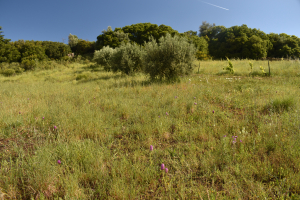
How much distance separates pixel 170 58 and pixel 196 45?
1494 inches

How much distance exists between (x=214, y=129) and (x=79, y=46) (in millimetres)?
58061

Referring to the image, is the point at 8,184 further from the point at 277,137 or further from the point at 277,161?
the point at 277,137

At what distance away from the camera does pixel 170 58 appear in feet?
27.6

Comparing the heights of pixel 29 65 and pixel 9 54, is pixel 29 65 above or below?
below

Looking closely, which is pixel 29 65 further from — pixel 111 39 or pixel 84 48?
pixel 84 48

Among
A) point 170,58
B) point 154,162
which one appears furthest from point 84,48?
point 154,162

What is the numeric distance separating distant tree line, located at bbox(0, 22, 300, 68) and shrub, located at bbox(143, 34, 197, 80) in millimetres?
25628

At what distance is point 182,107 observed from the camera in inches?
162

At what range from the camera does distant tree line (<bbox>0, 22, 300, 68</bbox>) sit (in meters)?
33.6

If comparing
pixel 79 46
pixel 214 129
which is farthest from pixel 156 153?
pixel 79 46

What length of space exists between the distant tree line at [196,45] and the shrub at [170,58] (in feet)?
84.1

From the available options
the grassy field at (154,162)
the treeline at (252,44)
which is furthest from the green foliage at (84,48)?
the grassy field at (154,162)

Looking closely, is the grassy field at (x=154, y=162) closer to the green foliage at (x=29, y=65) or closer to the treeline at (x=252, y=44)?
the green foliage at (x=29, y=65)

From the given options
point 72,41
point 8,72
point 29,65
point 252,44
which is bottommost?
point 8,72
